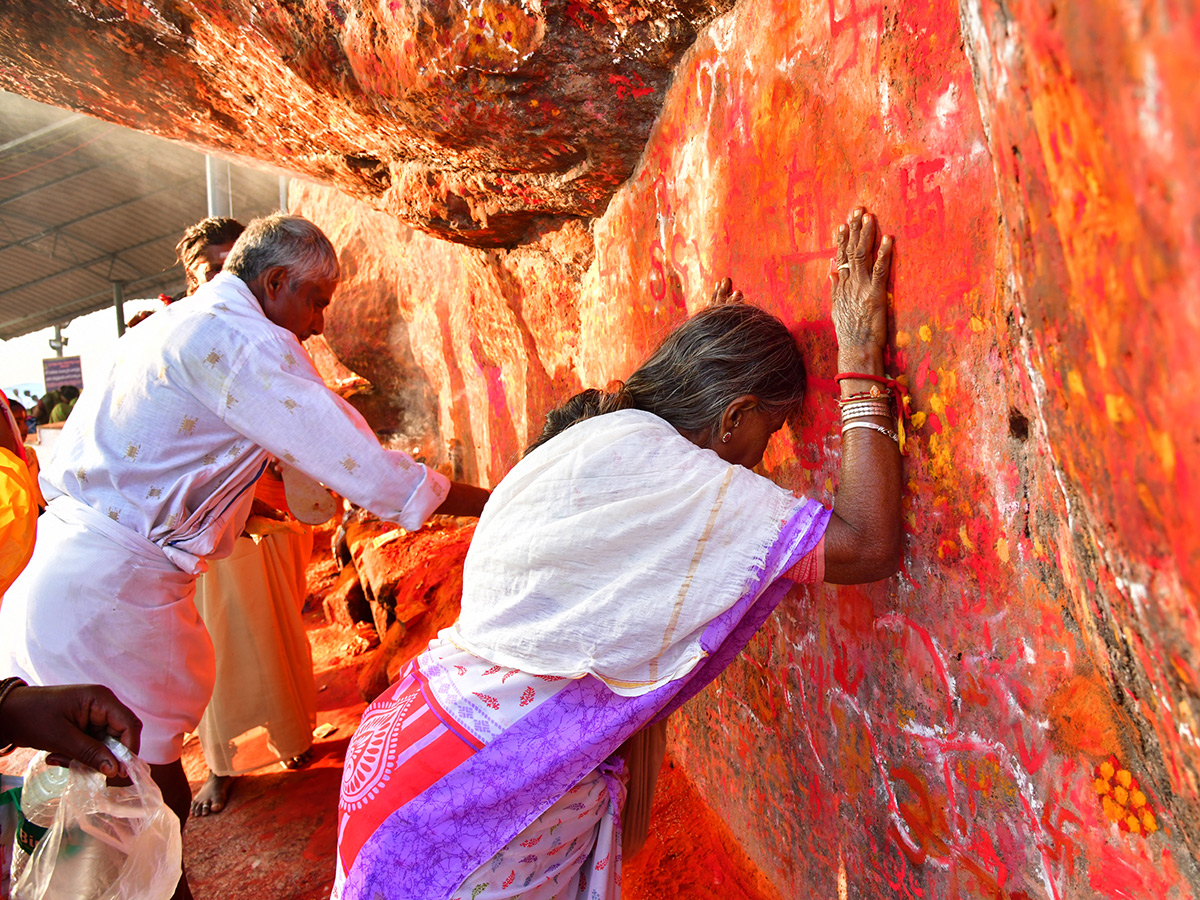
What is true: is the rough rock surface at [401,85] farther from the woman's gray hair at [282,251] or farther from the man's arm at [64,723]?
the man's arm at [64,723]

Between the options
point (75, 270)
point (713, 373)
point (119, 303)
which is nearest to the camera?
point (713, 373)

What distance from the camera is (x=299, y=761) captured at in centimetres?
350

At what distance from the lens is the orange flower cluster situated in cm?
99

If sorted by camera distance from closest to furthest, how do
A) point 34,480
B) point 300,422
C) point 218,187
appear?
point 300,422, point 34,480, point 218,187

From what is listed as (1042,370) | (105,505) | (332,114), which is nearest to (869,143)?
(1042,370)

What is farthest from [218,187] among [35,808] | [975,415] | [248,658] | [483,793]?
[975,415]

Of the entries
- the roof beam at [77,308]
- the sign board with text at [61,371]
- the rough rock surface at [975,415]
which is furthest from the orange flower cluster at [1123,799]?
the roof beam at [77,308]

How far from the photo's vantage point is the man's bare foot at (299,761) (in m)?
3.46

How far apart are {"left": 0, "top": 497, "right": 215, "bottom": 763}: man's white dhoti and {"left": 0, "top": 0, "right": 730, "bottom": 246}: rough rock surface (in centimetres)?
149

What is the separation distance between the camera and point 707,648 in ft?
4.22

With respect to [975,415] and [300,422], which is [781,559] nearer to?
[975,415]

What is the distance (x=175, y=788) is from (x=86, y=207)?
11827 millimetres

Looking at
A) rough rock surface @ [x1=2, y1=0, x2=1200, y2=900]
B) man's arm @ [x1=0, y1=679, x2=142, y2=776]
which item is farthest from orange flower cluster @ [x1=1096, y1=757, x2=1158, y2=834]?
man's arm @ [x1=0, y1=679, x2=142, y2=776]

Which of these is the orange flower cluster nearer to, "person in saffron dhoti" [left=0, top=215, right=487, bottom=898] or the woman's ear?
the woman's ear
